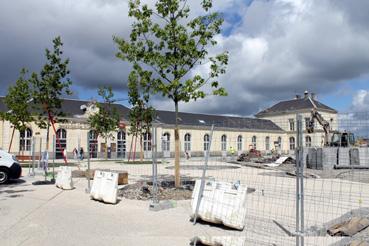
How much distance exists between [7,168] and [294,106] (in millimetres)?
71901

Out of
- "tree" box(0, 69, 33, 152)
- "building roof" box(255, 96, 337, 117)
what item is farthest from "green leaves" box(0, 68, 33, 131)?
"building roof" box(255, 96, 337, 117)

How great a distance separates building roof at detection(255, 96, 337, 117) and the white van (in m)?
66.6

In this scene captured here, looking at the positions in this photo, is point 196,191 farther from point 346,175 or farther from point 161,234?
point 346,175

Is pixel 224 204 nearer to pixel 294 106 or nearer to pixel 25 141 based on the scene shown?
pixel 25 141

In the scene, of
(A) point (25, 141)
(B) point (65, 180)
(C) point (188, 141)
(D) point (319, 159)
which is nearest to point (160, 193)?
(B) point (65, 180)

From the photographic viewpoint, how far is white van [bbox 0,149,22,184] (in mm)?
14562

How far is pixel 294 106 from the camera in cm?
7931

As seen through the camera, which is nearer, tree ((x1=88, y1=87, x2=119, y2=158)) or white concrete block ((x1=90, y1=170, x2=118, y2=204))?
white concrete block ((x1=90, y1=170, x2=118, y2=204))

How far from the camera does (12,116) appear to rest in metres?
27.7

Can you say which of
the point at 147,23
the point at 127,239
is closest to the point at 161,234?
the point at 127,239

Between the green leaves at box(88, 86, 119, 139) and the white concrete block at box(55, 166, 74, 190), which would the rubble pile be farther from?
the green leaves at box(88, 86, 119, 139)

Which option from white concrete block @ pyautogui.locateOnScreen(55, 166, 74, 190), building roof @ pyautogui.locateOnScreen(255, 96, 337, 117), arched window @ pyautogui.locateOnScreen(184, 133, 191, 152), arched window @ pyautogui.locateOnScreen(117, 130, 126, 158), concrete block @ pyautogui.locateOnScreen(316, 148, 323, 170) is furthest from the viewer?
building roof @ pyautogui.locateOnScreen(255, 96, 337, 117)

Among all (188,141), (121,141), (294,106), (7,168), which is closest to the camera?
(7,168)

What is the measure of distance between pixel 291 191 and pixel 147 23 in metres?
7.86
